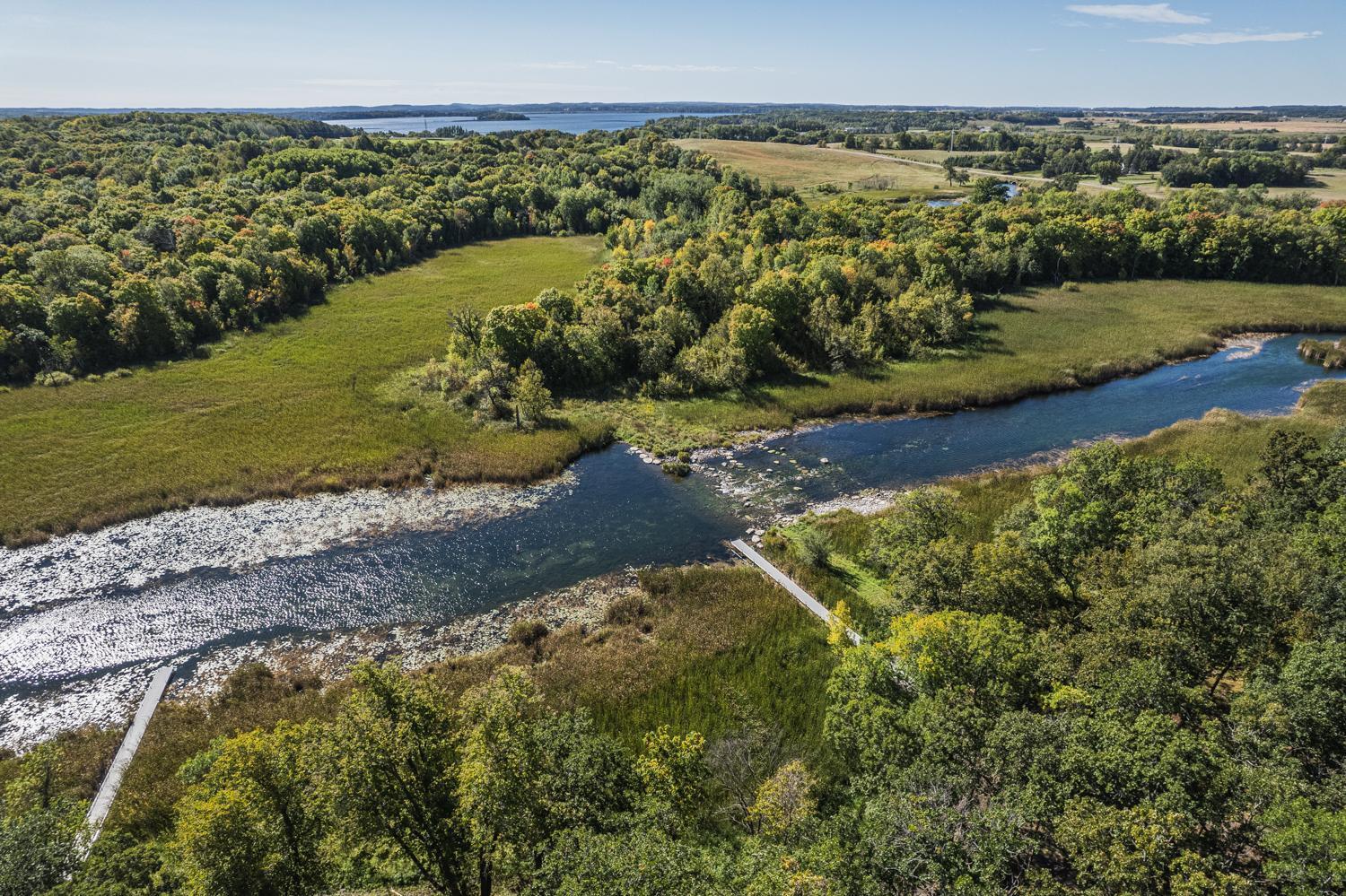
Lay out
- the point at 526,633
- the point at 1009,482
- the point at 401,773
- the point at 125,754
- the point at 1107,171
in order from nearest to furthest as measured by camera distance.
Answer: the point at 401,773, the point at 125,754, the point at 526,633, the point at 1009,482, the point at 1107,171

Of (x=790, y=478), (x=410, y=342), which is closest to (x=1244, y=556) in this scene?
(x=790, y=478)

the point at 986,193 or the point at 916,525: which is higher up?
the point at 986,193

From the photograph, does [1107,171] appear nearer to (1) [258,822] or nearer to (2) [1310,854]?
(2) [1310,854]

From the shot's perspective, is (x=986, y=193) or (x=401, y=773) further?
(x=986, y=193)

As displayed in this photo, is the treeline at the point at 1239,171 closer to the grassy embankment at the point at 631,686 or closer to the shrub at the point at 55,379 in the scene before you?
the grassy embankment at the point at 631,686

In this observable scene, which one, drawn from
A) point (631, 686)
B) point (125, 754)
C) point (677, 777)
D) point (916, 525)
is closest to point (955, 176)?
point (916, 525)

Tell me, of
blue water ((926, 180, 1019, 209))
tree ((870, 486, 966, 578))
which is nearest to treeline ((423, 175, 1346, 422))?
blue water ((926, 180, 1019, 209))

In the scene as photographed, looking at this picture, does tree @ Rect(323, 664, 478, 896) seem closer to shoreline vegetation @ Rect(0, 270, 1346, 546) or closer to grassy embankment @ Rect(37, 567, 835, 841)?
grassy embankment @ Rect(37, 567, 835, 841)
